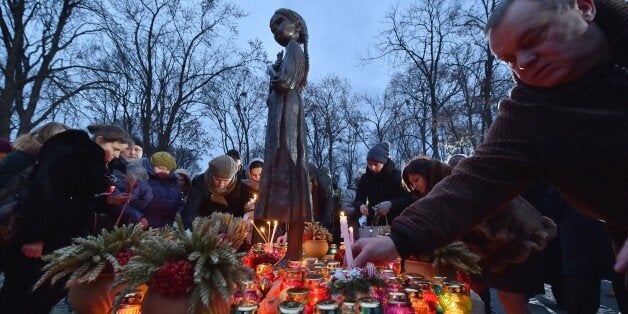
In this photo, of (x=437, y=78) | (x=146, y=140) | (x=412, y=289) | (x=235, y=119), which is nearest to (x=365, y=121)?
(x=235, y=119)

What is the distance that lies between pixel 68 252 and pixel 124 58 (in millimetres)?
15580

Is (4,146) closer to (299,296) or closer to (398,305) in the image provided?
(299,296)

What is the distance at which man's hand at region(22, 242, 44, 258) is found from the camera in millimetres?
2816

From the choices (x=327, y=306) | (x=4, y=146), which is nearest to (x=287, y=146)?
(x=327, y=306)

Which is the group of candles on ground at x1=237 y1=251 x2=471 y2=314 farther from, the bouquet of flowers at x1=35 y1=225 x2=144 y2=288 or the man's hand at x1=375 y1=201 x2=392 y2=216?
the man's hand at x1=375 y1=201 x2=392 y2=216

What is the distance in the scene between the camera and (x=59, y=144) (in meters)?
3.13

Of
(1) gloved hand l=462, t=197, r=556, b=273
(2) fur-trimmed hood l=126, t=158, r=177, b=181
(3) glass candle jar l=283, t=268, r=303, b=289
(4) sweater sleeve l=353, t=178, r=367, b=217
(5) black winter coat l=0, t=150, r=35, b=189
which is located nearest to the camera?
(3) glass candle jar l=283, t=268, r=303, b=289

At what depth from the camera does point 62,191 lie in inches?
120

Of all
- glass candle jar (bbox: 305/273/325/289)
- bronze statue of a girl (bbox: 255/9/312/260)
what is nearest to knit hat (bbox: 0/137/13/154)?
bronze statue of a girl (bbox: 255/9/312/260)

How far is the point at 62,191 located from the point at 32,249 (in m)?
0.47

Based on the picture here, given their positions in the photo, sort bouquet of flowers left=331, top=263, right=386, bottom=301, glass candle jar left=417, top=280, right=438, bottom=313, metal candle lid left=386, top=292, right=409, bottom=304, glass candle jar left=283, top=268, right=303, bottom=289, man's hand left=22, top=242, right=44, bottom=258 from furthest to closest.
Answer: man's hand left=22, top=242, right=44, bottom=258
glass candle jar left=283, top=268, right=303, bottom=289
glass candle jar left=417, top=280, right=438, bottom=313
bouquet of flowers left=331, top=263, right=386, bottom=301
metal candle lid left=386, top=292, right=409, bottom=304

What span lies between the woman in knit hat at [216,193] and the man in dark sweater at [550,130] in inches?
131

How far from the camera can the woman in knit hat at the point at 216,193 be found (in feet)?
15.4

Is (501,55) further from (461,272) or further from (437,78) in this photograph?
(437,78)
